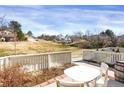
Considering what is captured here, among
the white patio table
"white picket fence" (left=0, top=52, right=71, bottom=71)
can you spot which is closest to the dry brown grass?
"white picket fence" (left=0, top=52, right=71, bottom=71)

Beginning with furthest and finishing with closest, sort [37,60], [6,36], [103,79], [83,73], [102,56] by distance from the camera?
[102,56] → [37,60] → [6,36] → [83,73] → [103,79]

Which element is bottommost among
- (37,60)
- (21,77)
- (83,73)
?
(21,77)

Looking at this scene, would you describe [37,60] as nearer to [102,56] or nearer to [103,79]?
[102,56]

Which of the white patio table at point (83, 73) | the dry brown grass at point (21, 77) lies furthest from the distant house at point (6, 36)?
the white patio table at point (83, 73)

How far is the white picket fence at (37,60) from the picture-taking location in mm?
6075

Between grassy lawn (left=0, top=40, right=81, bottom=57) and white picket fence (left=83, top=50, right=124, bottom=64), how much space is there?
298mm

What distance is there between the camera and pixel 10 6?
584cm

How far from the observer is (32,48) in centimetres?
616

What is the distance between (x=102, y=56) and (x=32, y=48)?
5.18ft

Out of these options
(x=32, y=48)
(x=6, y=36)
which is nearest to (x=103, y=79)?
(x=32, y=48)

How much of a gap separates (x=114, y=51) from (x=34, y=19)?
6.05ft

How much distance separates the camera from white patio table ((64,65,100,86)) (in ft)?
17.8
